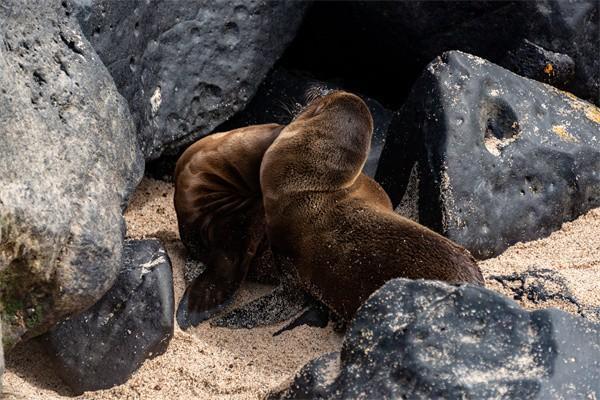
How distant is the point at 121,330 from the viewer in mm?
5121

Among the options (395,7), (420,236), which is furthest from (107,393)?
(395,7)

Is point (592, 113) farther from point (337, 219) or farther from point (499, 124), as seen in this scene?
point (337, 219)

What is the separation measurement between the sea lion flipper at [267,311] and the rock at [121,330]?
495 millimetres

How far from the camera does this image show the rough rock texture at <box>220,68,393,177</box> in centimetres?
733

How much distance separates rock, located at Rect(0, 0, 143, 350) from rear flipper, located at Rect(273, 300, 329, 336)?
109cm

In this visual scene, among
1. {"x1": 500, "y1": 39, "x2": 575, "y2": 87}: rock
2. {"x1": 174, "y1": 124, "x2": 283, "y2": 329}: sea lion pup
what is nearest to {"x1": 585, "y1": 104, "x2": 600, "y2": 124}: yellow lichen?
{"x1": 500, "y1": 39, "x2": 575, "y2": 87}: rock

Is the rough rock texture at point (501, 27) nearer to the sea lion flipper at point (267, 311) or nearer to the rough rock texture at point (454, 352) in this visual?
the sea lion flipper at point (267, 311)

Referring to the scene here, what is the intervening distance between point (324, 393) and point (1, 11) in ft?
7.17

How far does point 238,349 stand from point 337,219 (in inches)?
33.1

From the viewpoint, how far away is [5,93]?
4355 millimetres

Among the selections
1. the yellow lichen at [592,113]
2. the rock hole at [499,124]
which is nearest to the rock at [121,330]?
the rock hole at [499,124]

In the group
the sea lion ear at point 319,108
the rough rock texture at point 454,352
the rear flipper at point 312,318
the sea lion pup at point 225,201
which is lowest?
the rear flipper at point 312,318

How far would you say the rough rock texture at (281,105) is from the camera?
7.33 metres

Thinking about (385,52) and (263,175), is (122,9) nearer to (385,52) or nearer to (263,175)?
(263,175)
